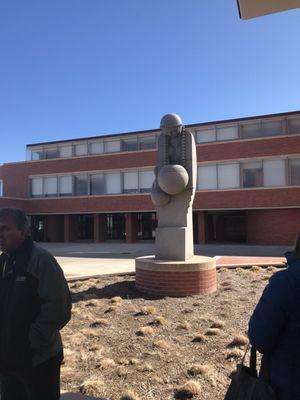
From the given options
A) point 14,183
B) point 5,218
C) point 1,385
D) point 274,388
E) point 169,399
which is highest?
point 14,183

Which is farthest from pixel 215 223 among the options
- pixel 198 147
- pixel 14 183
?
pixel 14 183

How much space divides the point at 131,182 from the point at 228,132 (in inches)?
340

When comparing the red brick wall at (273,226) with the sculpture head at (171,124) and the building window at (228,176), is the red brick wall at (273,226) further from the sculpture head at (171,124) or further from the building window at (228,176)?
the sculpture head at (171,124)

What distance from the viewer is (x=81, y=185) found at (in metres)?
35.6

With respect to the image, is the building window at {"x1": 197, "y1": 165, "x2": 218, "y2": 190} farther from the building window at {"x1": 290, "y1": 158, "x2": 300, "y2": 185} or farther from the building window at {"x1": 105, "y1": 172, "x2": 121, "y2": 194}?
the building window at {"x1": 105, "y1": 172, "x2": 121, "y2": 194}

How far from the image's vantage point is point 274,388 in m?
2.08

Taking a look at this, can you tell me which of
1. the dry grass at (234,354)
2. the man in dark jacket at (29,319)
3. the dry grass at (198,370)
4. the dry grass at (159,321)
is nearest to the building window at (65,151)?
the dry grass at (159,321)

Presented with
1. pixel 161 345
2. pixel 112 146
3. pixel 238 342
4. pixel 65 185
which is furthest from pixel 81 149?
pixel 238 342

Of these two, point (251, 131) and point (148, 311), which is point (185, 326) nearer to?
point (148, 311)

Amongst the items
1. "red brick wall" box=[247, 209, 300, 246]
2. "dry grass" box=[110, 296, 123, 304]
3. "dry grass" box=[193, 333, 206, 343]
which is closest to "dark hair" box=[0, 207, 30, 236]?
"dry grass" box=[193, 333, 206, 343]

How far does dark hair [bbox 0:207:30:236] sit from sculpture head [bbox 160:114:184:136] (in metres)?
8.16

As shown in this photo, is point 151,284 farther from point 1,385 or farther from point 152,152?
point 152,152

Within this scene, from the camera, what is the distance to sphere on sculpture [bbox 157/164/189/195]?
1009 centimetres

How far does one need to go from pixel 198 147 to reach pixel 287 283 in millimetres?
29406
